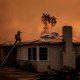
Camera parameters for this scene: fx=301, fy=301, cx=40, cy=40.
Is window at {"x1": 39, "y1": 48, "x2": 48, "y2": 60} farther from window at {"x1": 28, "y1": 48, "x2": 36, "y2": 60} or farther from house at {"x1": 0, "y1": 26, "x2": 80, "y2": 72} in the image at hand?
window at {"x1": 28, "y1": 48, "x2": 36, "y2": 60}

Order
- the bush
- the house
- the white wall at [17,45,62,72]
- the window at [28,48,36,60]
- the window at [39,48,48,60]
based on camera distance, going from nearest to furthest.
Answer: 1. the bush
2. the house
3. the white wall at [17,45,62,72]
4. the window at [39,48,48,60]
5. the window at [28,48,36,60]

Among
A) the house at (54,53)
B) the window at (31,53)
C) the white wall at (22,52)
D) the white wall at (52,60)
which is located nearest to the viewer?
the house at (54,53)

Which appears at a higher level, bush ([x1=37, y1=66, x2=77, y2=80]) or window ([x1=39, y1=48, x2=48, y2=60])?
window ([x1=39, y1=48, x2=48, y2=60])

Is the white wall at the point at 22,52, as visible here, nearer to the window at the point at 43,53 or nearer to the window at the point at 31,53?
the window at the point at 31,53

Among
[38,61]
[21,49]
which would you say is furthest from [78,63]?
[21,49]

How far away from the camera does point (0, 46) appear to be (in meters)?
39.8

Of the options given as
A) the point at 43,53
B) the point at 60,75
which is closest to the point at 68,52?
the point at 43,53

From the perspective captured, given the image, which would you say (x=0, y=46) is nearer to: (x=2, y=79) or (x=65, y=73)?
(x=2, y=79)

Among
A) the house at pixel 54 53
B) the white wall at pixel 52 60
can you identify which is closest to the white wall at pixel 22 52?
the house at pixel 54 53

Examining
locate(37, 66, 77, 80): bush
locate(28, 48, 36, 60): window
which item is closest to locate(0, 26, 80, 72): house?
locate(28, 48, 36, 60): window

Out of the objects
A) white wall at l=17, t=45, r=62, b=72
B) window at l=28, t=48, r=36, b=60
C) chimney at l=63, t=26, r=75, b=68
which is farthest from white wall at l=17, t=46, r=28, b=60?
chimney at l=63, t=26, r=75, b=68

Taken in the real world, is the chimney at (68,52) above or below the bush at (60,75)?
above

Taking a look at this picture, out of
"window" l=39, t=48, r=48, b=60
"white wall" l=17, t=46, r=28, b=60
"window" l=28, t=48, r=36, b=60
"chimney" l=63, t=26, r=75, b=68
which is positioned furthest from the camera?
"white wall" l=17, t=46, r=28, b=60

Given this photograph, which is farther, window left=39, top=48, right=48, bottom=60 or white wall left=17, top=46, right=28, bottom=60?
white wall left=17, top=46, right=28, bottom=60
